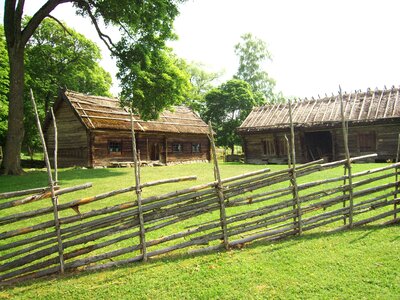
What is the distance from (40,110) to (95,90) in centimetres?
527

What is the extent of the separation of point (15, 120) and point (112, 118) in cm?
650

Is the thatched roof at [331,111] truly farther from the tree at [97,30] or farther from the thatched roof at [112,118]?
the tree at [97,30]

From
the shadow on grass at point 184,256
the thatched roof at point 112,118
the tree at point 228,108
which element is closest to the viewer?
the shadow on grass at point 184,256

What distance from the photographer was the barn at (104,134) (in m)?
18.7

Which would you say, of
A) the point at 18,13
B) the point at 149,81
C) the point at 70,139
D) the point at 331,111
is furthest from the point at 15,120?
the point at 331,111

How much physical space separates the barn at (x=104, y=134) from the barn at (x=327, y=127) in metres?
5.42

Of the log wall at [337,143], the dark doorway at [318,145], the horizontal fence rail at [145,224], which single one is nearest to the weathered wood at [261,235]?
the horizontal fence rail at [145,224]

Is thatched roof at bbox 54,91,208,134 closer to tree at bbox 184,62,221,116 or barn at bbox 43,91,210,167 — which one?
barn at bbox 43,91,210,167

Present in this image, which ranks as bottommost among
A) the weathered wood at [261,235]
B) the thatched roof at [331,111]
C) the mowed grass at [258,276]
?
the mowed grass at [258,276]

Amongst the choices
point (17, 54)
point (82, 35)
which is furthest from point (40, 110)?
point (17, 54)

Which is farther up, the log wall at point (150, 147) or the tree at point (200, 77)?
the tree at point (200, 77)

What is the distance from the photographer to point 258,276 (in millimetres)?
3992

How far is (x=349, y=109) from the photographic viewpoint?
19.3 metres

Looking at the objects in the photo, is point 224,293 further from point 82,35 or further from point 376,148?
point 82,35
